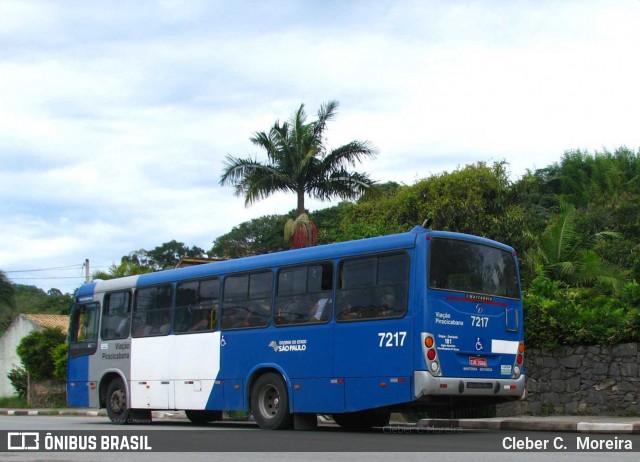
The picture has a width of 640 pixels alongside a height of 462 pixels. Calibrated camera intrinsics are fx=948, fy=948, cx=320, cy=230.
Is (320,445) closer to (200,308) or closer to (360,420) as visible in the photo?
(360,420)

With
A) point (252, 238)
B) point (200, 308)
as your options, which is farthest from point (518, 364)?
point (252, 238)

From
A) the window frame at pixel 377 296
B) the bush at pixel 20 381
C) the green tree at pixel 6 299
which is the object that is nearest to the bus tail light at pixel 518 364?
the window frame at pixel 377 296

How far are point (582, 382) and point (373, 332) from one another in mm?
6092

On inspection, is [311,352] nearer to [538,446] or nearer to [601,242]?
[538,446]

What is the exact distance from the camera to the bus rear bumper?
47.2 ft

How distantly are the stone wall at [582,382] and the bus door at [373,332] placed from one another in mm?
5861

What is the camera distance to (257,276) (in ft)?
57.6

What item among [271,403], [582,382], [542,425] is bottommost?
[542,425]

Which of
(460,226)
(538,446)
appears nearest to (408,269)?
(538,446)

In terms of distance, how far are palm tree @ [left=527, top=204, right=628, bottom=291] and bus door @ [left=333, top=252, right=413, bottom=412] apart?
1300 cm

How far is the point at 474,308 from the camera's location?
50.6ft

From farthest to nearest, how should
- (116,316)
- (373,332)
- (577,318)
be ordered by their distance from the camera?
(116,316), (577,318), (373,332)

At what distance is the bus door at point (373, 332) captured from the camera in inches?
582
